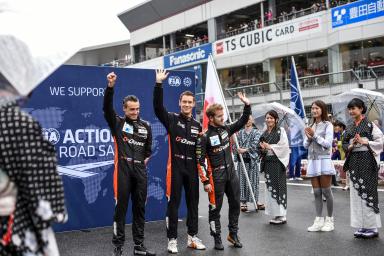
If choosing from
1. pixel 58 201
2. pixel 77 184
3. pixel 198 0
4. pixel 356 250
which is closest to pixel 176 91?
pixel 77 184

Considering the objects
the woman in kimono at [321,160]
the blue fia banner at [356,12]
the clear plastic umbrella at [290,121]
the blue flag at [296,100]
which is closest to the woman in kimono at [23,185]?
the woman in kimono at [321,160]

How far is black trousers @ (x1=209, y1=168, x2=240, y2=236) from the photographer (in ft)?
19.3

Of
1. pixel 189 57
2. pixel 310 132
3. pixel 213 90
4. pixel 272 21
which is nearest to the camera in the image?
pixel 310 132

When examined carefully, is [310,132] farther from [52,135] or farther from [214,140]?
[52,135]

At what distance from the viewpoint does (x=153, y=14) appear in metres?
41.1

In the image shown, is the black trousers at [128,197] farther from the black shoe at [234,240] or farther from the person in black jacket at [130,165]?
the black shoe at [234,240]

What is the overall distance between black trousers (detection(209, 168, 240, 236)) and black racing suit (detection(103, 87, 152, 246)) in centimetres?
90

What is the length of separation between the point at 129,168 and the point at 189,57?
3226 cm

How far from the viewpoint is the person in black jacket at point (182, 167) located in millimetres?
5934

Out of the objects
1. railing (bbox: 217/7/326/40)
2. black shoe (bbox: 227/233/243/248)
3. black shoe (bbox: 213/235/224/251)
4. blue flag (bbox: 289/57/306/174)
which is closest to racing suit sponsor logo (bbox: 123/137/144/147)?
black shoe (bbox: 213/235/224/251)

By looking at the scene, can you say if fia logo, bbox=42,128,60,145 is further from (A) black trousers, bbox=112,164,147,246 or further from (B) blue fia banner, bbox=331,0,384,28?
(B) blue fia banner, bbox=331,0,384,28

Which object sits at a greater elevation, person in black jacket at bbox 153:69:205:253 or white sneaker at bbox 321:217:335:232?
person in black jacket at bbox 153:69:205:253

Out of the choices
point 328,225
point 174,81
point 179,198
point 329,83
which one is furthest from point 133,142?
point 329,83

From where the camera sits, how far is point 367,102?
7.22 metres
